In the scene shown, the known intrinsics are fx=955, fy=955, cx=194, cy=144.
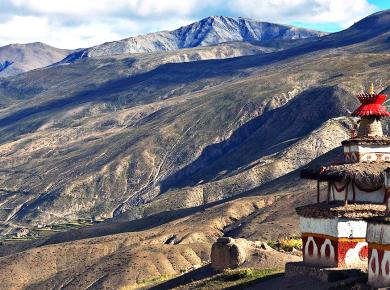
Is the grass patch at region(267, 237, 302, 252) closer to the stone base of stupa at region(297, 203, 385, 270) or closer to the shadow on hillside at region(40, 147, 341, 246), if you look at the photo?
the stone base of stupa at region(297, 203, 385, 270)

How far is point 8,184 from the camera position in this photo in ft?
602

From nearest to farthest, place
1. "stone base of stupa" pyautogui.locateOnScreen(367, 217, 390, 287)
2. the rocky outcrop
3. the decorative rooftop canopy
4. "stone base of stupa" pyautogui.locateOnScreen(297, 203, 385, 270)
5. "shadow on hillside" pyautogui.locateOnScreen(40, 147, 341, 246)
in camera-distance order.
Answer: "stone base of stupa" pyautogui.locateOnScreen(367, 217, 390, 287) → "stone base of stupa" pyautogui.locateOnScreen(297, 203, 385, 270) → the decorative rooftop canopy → the rocky outcrop → "shadow on hillside" pyautogui.locateOnScreen(40, 147, 341, 246)

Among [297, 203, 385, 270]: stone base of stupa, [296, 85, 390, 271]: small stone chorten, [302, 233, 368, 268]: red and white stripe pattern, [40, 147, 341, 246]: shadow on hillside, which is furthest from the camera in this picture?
[40, 147, 341, 246]: shadow on hillside

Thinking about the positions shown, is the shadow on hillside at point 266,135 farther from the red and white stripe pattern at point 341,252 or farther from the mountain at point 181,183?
the red and white stripe pattern at point 341,252

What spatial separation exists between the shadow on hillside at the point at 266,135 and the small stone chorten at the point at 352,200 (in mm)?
114813

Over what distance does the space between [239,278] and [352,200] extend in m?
7.94

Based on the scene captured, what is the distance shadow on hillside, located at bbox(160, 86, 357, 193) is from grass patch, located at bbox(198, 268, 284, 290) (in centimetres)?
10929

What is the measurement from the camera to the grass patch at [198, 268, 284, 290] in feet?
125

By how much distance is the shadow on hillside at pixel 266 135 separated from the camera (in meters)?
160

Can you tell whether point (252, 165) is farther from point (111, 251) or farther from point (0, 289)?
point (0, 289)

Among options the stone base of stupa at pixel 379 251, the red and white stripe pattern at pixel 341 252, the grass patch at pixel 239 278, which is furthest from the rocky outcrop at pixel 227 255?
the stone base of stupa at pixel 379 251

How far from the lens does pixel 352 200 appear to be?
112 ft

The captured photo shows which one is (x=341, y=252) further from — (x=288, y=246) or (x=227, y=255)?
(x=288, y=246)

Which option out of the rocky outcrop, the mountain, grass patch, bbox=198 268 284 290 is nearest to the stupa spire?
→ grass patch, bbox=198 268 284 290
